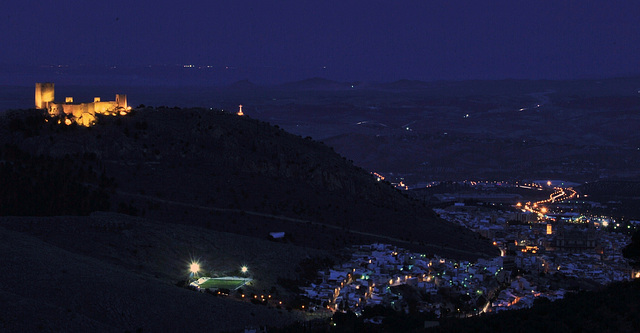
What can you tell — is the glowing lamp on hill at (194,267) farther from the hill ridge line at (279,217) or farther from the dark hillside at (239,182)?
the hill ridge line at (279,217)

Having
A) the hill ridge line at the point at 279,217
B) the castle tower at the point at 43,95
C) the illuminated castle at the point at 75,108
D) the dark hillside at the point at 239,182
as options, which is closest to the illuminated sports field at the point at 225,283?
the dark hillside at the point at 239,182

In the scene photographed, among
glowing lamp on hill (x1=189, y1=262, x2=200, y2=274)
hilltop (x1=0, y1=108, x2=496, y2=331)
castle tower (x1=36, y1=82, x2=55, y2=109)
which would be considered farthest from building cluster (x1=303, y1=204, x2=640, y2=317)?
castle tower (x1=36, y1=82, x2=55, y2=109)

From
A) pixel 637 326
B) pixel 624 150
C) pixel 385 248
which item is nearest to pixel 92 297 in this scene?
pixel 637 326

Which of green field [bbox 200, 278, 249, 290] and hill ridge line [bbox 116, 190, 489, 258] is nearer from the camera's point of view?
green field [bbox 200, 278, 249, 290]

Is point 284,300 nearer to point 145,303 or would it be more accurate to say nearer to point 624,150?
point 145,303

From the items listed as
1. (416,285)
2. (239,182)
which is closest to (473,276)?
(416,285)

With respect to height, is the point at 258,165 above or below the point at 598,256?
above

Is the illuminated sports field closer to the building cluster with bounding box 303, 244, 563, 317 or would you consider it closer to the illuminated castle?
the building cluster with bounding box 303, 244, 563, 317

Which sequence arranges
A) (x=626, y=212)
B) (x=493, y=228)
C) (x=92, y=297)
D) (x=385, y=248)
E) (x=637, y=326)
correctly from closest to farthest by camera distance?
1. (x=637, y=326)
2. (x=92, y=297)
3. (x=385, y=248)
4. (x=493, y=228)
5. (x=626, y=212)
